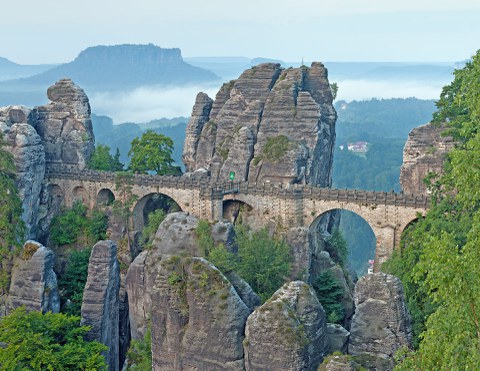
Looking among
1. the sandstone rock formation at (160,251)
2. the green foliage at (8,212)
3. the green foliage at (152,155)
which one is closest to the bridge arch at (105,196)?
the green foliage at (152,155)

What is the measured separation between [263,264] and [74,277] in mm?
13579

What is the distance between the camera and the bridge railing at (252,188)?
4694 cm

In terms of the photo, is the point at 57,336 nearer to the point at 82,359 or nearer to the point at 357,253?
the point at 82,359

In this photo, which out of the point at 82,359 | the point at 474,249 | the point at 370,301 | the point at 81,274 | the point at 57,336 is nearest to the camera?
the point at 474,249

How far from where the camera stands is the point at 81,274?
4797 centimetres

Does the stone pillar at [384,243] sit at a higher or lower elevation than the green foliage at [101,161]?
lower

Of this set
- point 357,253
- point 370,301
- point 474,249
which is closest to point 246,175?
point 370,301

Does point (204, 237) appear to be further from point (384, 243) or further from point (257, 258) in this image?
point (384, 243)

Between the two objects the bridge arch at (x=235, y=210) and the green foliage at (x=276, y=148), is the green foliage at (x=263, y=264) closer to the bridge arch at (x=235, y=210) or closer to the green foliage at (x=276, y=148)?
the bridge arch at (x=235, y=210)

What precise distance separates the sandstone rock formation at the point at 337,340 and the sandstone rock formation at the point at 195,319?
285cm

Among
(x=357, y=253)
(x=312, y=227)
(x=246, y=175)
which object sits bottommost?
(x=357, y=253)

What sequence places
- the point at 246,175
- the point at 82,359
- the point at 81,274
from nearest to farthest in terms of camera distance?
the point at 82,359, the point at 81,274, the point at 246,175

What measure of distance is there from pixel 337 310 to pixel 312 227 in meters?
10.1

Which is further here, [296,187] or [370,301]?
[296,187]
